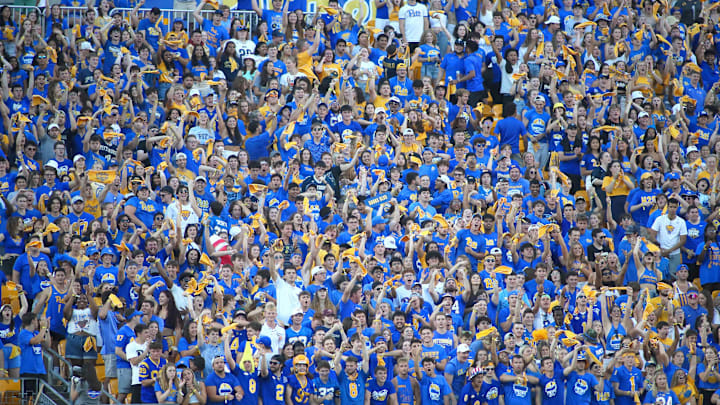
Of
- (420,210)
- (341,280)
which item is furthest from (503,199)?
(341,280)

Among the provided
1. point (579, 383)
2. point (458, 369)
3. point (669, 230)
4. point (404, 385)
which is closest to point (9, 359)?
point (404, 385)

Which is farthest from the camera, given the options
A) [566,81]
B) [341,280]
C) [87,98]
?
[566,81]

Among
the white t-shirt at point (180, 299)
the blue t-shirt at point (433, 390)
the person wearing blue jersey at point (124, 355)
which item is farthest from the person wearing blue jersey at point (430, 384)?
the person wearing blue jersey at point (124, 355)

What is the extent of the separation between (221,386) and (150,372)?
926 millimetres

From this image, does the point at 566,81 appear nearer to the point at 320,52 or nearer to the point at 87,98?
the point at 320,52

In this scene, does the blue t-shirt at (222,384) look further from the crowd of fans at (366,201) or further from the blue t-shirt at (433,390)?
the blue t-shirt at (433,390)

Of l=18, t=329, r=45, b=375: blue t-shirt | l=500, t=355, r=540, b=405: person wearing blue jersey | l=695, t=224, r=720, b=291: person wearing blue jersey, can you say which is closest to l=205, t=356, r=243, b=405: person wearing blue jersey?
l=18, t=329, r=45, b=375: blue t-shirt

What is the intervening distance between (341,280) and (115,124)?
5.06 metres

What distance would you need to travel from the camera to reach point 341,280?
60.1 feet

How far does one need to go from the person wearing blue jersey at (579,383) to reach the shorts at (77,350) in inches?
249

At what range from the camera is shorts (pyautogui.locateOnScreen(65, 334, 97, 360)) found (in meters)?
17.2

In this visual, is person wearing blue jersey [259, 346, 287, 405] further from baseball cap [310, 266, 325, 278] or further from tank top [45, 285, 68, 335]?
tank top [45, 285, 68, 335]

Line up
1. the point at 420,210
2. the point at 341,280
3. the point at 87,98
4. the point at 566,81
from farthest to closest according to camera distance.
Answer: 1. the point at 566,81
2. the point at 87,98
3. the point at 420,210
4. the point at 341,280

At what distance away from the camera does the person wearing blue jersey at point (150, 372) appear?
1652cm
